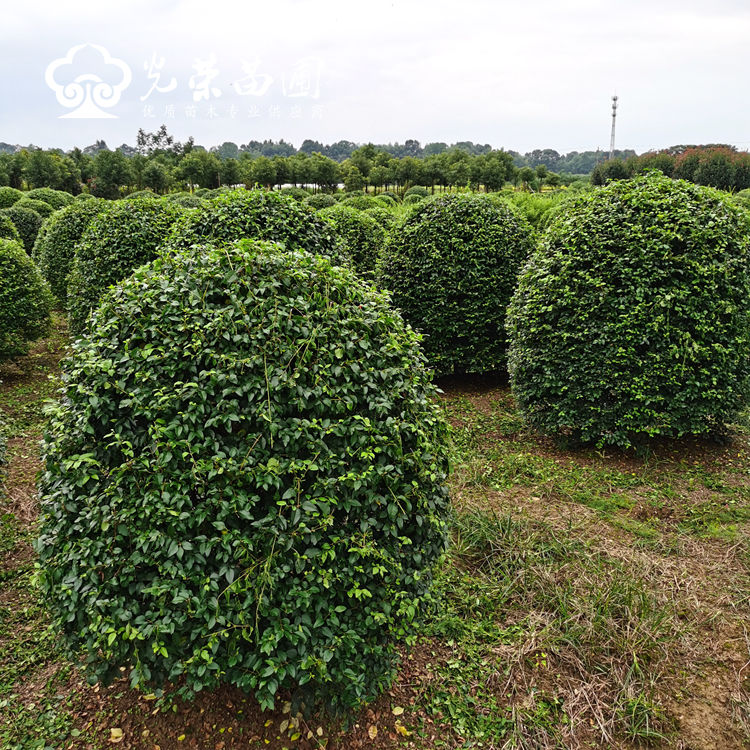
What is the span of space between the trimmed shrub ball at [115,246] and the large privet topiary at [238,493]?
5336 mm

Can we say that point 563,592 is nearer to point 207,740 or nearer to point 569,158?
point 207,740

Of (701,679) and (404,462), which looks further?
(701,679)

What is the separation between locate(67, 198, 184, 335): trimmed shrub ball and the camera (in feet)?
24.4

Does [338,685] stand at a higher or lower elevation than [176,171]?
lower

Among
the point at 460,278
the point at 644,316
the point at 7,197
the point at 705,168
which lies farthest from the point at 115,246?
the point at 705,168

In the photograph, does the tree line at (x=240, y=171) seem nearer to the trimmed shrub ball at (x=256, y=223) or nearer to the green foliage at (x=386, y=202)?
the green foliage at (x=386, y=202)

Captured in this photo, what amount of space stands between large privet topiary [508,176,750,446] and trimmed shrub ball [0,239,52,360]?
6.79 metres

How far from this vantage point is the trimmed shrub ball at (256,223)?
5.08 meters

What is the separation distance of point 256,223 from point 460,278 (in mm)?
2793

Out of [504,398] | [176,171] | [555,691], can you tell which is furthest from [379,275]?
[176,171]

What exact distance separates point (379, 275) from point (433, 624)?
5173mm

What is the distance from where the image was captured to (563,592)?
3.39 metres

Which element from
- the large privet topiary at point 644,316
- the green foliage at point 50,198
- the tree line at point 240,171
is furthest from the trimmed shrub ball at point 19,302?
the tree line at point 240,171

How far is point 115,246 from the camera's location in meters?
7.50
